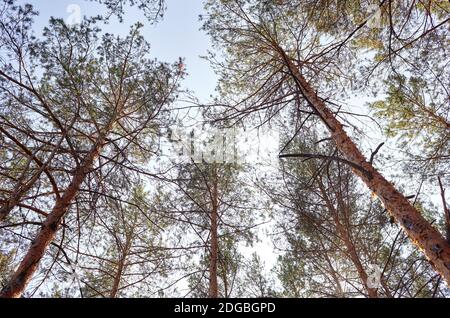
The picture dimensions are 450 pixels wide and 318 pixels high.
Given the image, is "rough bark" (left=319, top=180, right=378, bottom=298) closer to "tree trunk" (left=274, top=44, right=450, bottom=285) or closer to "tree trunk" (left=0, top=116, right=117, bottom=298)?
"tree trunk" (left=274, top=44, right=450, bottom=285)

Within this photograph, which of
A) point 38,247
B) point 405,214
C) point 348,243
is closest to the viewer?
point 405,214

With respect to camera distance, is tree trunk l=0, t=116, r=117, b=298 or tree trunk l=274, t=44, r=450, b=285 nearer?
tree trunk l=274, t=44, r=450, b=285

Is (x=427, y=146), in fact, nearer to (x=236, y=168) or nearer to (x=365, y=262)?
(x=365, y=262)

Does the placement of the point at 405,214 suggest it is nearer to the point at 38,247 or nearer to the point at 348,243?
the point at 348,243

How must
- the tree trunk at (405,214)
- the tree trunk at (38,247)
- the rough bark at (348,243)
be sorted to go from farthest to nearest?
the rough bark at (348,243)
the tree trunk at (38,247)
the tree trunk at (405,214)

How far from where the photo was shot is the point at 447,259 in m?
2.54

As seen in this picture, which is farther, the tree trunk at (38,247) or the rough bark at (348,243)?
the rough bark at (348,243)

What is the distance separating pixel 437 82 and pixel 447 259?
17.0 feet

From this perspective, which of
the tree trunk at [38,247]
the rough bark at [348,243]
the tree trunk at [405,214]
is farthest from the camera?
the rough bark at [348,243]

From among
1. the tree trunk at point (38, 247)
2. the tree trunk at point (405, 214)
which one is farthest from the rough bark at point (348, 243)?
the tree trunk at point (38, 247)

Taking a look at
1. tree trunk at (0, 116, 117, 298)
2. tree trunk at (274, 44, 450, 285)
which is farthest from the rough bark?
tree trunk at (0, 116, 117, 298)

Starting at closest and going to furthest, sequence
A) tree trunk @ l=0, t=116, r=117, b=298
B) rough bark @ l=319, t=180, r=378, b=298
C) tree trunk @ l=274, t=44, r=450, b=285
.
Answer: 1. tree trunk @ l=274, t=44, r=450, b=285
2. tree trunk @ l=0, t=116, r=117, b=298
3. rough bark @ l=319, t=180, r=378, b=298

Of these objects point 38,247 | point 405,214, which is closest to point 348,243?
point 405,214

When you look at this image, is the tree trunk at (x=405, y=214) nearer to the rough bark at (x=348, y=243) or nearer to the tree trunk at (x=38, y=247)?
the rough bark at (x=348, y=243)
